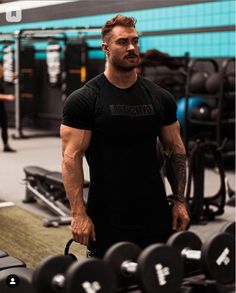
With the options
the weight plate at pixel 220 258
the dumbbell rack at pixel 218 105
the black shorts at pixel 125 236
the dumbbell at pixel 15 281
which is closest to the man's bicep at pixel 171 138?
the black shorts at pixel 125 236

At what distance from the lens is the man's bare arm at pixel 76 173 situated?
2.07 meters

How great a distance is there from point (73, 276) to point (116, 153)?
1.02m

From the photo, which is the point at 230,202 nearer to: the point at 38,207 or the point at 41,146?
the point at 38,207

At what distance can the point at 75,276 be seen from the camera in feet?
3.50

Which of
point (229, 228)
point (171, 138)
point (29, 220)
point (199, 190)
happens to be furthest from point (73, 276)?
point (29, 220)

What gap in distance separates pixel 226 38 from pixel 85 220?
5.57 metres

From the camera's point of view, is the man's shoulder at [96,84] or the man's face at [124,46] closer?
the man's face at [124,46]

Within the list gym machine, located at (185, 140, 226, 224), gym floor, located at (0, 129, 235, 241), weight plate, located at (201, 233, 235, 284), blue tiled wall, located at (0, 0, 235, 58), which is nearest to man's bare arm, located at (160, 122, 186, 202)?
weight plate, located at (201, 233, 235, 284)

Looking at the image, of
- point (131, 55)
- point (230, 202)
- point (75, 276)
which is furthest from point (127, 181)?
point (230, 202)

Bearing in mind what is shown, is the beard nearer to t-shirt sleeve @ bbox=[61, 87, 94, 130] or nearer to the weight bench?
t-shirt sleeve @ bbox=[61, 87, 94, 130]

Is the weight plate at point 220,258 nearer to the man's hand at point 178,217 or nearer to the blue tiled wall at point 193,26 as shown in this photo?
the man's hand at point 178,217

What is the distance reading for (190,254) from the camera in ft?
4.25

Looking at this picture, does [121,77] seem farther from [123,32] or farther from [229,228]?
[229,228]

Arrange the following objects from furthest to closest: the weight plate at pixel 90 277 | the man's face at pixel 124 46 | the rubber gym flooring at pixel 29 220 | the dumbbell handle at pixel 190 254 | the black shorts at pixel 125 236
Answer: the rubber gym flooring at pixel 29 220 → the black shorts at pixel 125 236 → the man's face at pixel 124 46 → the dumbbell handle at pixel 190 254 → the weight plate at pixel 90 277
